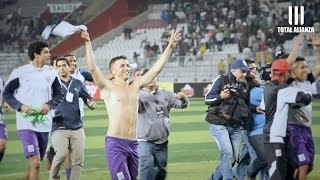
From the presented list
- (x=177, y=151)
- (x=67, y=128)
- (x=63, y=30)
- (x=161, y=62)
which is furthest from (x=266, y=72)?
(x=177, y=151)

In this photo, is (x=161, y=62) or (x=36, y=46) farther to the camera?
(x=36, y=46)

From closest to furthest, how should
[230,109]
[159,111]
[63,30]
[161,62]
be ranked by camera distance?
1. [63,30]
2. [161,62]
3. [159,111]
4. [230,109]

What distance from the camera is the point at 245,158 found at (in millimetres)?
11578

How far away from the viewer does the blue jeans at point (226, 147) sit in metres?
10.6

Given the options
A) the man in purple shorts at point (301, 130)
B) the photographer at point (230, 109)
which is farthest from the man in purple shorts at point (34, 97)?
the man in purple shorts at point (301, 130)

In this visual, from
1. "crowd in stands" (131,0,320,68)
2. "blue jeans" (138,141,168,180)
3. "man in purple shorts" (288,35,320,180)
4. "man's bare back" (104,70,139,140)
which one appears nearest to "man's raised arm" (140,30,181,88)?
"man's bare back" (104,70,139,140)

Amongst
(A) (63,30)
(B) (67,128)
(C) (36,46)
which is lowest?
(B) (67,128)

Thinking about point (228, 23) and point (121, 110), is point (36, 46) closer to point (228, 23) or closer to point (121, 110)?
point (121, 110)

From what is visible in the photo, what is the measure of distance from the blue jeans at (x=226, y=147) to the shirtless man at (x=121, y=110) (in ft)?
7.25

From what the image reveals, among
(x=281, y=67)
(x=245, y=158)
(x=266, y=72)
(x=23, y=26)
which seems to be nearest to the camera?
(x=281, y=67)

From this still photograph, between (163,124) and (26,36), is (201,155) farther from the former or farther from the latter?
(26,36)

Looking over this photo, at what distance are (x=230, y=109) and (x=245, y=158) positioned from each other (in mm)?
1051

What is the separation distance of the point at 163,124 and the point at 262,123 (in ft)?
5.74

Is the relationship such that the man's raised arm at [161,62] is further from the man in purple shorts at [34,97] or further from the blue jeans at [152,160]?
the man in purple shorts at [34,97]
